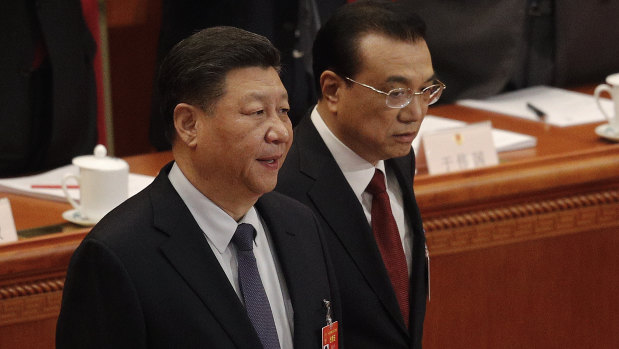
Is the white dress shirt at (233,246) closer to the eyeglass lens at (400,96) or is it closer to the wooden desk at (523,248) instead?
the eyeglass lens at (400,96)

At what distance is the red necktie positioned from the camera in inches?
76.4

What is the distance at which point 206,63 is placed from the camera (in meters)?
1.44

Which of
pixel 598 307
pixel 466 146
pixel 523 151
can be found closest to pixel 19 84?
pixel 466 146

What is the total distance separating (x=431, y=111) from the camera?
3225 mm

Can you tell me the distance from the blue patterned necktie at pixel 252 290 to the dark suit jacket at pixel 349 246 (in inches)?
15.0

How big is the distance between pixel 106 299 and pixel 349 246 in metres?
0.61

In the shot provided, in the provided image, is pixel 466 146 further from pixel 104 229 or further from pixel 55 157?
pixel 104 229

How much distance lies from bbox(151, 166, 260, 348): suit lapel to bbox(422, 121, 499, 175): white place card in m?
1.16

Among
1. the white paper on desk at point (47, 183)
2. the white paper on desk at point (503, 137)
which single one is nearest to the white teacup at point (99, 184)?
the white paper on desk at point (47, 183)

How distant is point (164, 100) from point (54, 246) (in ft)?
2.23

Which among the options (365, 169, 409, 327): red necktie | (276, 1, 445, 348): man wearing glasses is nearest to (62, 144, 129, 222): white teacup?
(276, 1, 445, 348): man wearing glasses

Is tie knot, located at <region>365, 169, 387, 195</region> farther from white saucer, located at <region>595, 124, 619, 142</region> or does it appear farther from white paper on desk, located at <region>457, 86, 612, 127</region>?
white paper on desk, located at <region>457, 86, 612, 127</region>

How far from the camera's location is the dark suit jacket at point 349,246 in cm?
189

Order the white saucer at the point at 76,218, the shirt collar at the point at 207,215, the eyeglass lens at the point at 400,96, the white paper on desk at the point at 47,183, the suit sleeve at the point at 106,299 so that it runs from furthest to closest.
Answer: the white paper on desk at the point at 47,183 < the white saucer at the point at 76,218 < the eyeglass lens at the point at 400,96 < the shirt collar at the point at 207,215 < the suit sleeve at the point at 106,299
